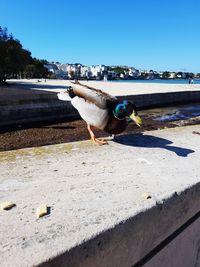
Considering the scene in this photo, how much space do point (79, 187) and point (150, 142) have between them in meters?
1.47

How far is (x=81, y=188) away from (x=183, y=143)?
165 centimetres

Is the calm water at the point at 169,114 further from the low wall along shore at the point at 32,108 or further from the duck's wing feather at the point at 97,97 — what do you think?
the duck's wing feather at the point at 97,97

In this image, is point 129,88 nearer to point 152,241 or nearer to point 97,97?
point 97,97

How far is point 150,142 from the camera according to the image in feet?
11.1

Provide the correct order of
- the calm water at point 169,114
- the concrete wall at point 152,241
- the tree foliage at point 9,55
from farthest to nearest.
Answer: the tree foliage at point 9,55 < the calm water at point 169,114 < the concrete wall at point 152,241

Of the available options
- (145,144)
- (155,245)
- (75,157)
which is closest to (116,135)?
(145,144)

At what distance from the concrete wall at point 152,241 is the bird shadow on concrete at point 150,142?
903mm

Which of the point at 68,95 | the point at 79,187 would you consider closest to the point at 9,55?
the point at 68,95

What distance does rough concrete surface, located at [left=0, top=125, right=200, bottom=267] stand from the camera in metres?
1.46

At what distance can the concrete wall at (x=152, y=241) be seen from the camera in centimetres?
144

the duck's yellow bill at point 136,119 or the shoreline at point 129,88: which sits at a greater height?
the duck's yellow bill at point 136,119

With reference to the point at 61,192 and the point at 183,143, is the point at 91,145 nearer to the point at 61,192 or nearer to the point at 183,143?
the point at 183,143

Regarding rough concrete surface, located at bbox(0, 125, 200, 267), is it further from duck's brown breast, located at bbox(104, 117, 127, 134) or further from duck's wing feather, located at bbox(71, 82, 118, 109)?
duck's wing feather, located at bbox(71, 82, 118, 109)

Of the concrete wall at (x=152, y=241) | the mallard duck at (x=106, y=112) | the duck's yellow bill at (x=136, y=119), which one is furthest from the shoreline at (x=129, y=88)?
the concrete wall at (x=152, y=241)
